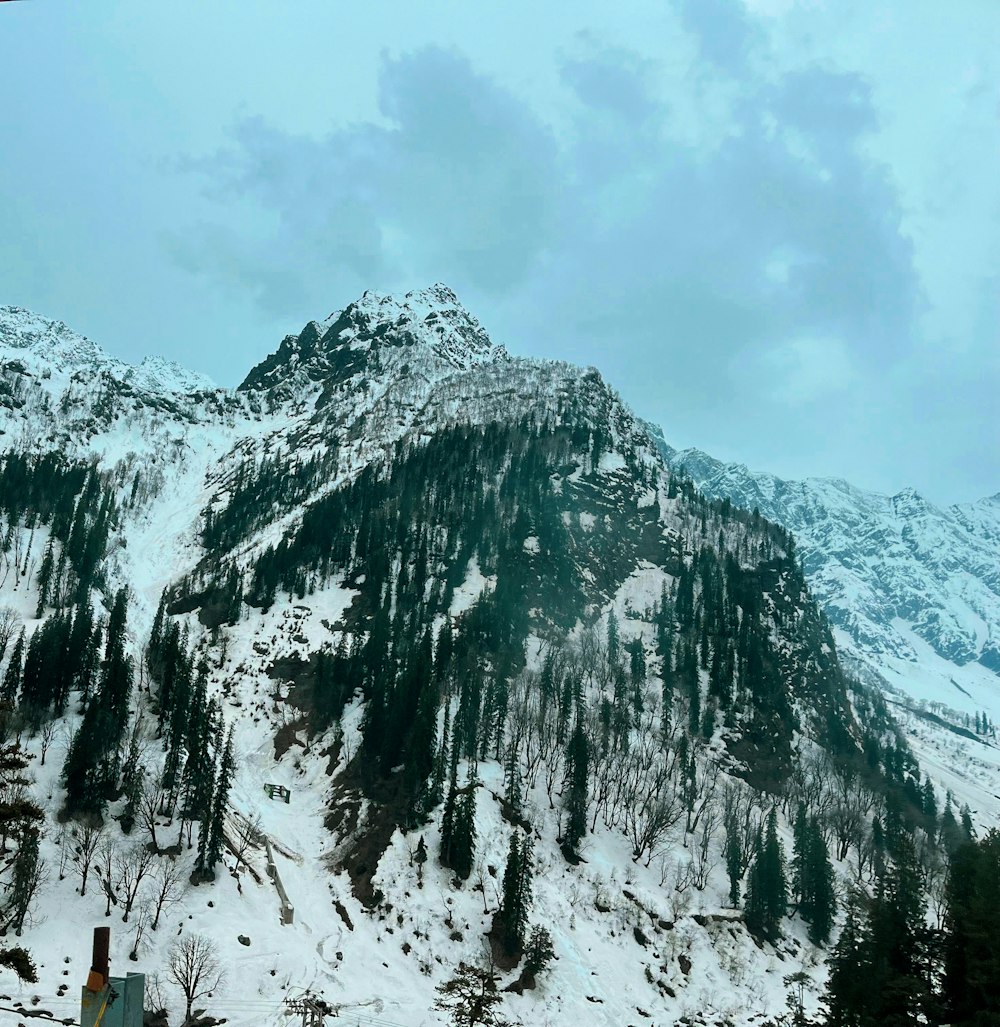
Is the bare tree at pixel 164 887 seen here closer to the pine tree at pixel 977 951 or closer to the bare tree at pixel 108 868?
the bare tree at pixel 108 868

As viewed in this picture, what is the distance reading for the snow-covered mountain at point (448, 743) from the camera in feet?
223

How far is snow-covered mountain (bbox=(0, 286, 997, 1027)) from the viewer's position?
68.0m

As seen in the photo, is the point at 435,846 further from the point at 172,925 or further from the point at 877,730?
the point at 877,730

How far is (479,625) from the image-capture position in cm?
14325

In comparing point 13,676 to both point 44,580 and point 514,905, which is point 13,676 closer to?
point 44,580

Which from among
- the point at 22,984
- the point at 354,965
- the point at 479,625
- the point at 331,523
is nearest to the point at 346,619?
the point at 479,625

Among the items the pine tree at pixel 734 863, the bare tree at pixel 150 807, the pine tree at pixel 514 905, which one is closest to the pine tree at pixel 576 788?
the pine tree at pixel 514 905

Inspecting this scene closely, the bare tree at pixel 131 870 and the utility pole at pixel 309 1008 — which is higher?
the bare tree at pixel 131 870

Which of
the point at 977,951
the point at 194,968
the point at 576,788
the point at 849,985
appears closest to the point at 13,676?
the point at 194,968

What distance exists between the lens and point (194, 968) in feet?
178

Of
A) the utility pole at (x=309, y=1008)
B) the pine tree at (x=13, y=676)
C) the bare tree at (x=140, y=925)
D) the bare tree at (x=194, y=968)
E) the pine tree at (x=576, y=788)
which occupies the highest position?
the pine tree at (x=13, y=676)

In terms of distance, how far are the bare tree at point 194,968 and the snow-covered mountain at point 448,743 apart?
51.9 inches

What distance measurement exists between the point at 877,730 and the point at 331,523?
14504 cm

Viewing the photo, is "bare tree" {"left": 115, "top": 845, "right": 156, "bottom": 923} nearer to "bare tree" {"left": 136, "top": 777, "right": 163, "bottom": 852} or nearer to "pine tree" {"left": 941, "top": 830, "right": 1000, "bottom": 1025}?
"bare tree" {"left": 136, "top": 777, "right": 163, "bottom": 852}
